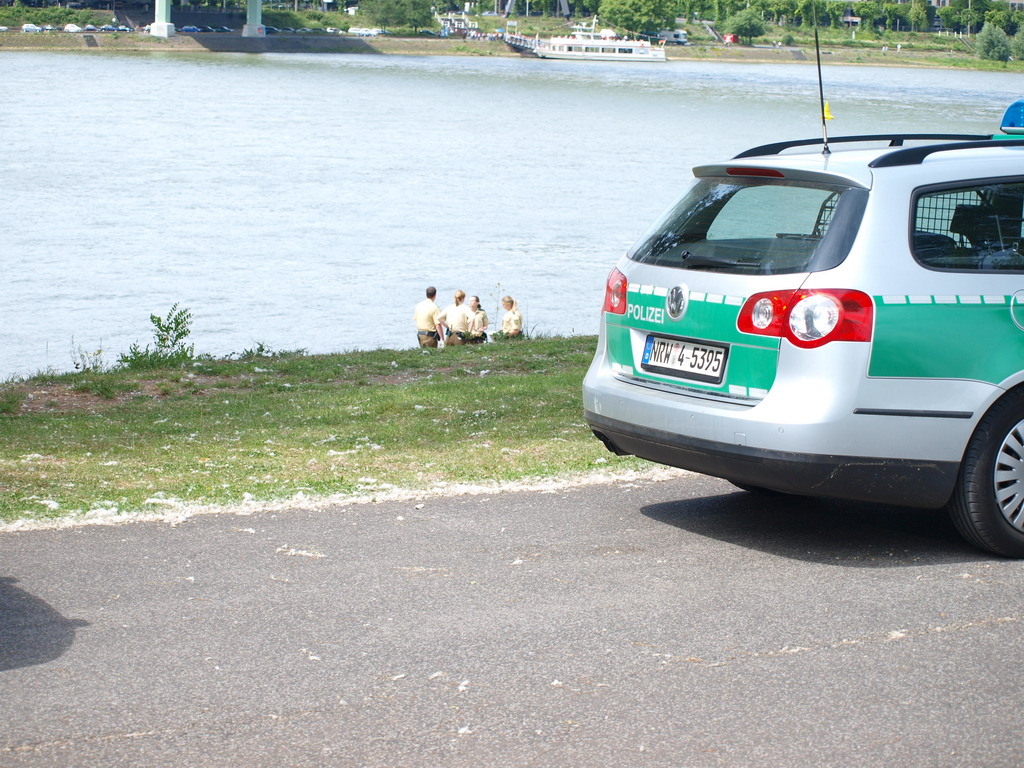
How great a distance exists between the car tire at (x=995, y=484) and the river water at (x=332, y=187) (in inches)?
526

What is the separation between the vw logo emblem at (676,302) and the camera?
5.53 meters

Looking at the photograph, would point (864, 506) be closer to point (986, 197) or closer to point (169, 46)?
point (986, 197)

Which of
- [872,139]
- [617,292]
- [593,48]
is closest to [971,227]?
[872,139]

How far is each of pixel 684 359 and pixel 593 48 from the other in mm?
137090

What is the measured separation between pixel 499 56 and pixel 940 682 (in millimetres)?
130461

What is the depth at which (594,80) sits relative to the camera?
98.5 m

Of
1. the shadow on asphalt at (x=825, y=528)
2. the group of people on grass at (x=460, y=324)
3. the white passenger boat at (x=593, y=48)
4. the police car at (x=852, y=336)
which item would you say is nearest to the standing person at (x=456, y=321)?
Result: the group of people on grass at (x=460, y=324)

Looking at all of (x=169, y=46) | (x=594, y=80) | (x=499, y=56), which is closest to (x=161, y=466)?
(x=594, y=80)

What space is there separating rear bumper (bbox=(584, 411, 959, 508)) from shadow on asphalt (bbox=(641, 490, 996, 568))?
0.33 m

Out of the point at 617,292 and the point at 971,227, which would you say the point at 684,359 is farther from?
the point at 971,227

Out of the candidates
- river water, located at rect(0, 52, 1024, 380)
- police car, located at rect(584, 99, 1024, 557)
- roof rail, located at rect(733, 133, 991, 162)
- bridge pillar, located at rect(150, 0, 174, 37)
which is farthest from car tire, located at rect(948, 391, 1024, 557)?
bridge pillar, located at rect(150, 0, 174, 37)

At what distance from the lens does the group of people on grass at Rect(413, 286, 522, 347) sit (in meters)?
17.6

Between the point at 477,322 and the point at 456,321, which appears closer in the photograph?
the point at 477,322

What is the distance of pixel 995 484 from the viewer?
17.7 feet
